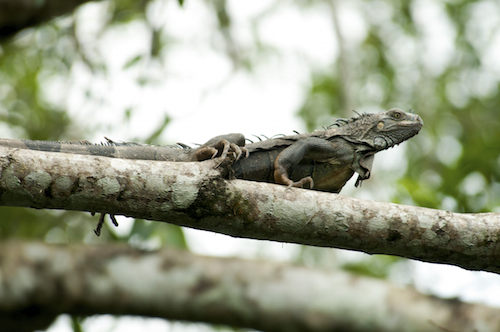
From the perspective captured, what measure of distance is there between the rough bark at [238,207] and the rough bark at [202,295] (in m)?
2.44

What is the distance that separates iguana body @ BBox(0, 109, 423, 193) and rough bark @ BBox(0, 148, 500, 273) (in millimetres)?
712

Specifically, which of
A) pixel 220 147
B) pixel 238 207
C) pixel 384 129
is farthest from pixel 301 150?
pixel 238 207

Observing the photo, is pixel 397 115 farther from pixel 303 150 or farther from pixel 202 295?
pixel 202 295

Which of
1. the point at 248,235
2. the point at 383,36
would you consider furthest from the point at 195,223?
the point at 383,36

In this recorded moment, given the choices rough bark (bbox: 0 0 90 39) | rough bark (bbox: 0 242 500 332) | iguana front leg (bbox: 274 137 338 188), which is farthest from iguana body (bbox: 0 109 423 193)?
rough bark (bbox: 0 0 90 39)

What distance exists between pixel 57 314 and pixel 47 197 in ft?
12.4

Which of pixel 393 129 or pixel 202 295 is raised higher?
pixel 393 129

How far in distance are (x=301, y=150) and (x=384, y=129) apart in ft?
4.78

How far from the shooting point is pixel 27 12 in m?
7.74

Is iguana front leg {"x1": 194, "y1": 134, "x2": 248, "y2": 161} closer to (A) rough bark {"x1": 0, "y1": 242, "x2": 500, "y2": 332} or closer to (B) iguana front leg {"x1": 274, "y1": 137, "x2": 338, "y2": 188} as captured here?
(B) iguana front leg {"x1": 274, "y1": 137, "x2": 338, "y2": 188}

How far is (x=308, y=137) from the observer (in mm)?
5812

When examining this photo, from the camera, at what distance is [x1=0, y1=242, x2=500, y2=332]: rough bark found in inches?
250

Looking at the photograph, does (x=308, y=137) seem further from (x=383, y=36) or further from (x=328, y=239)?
(x=383, y=36)

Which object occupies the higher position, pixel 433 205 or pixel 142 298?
pixel 433 205
